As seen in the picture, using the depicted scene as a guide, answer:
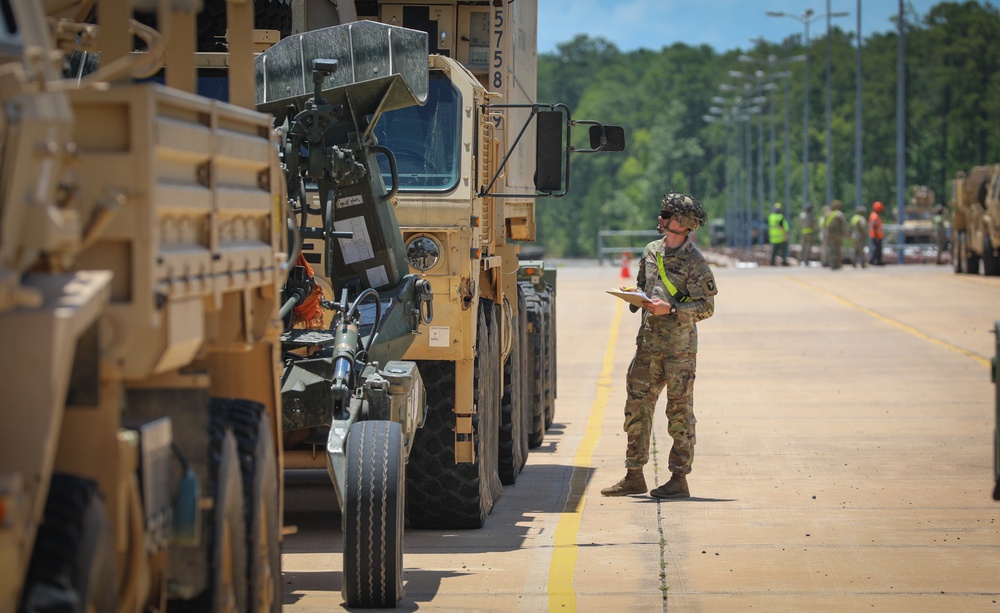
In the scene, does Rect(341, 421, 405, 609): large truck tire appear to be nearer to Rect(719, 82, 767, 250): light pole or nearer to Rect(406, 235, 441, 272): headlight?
Rect(406, 235, 441, 272): headlight

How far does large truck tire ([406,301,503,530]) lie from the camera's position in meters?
10.5

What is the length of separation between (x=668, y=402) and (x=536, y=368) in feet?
10.9

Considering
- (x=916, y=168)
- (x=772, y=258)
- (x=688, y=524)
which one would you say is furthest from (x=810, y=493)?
(x=916, y=168)

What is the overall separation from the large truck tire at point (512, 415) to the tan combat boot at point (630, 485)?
0.93 metres

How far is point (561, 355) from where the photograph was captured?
24328 millimetres

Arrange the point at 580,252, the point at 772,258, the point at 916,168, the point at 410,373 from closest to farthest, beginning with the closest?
the point at 410,373, the point at 772,258, the point at 916,168, the point at 580,252

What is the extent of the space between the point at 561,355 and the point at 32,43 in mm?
19745

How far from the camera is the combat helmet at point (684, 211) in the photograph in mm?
11750

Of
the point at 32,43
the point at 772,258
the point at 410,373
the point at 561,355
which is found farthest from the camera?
the point at 772,258

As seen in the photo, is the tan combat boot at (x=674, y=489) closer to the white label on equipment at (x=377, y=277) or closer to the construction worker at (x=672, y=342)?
the construction worker at (x=672, y=342)

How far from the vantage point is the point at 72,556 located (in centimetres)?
452

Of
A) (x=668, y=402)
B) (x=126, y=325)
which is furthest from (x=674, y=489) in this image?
(x=126, y=325)

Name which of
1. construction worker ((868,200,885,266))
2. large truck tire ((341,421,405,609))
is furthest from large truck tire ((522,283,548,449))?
construction worker ((868,200,885,266))

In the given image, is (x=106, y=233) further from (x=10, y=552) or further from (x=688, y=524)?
(x=688, y=524)
